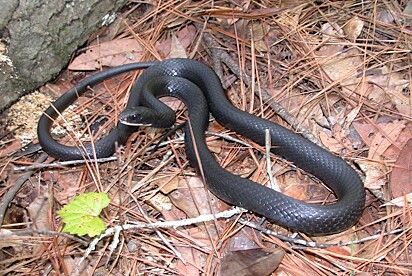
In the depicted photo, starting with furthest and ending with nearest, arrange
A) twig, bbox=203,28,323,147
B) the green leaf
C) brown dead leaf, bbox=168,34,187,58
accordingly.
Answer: brown dead leaf, bbox=168,34,187,58 → twig, bbox=203,28,323,147 → the green leaf

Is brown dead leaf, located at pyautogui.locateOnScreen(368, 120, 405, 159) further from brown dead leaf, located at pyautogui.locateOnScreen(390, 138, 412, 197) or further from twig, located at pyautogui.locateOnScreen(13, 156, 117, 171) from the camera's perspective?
twig, located at pyautogui.locateOnScreen(13, 156, 117, 171)

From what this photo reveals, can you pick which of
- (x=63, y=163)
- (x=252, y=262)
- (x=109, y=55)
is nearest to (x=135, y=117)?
(x=63, y=163)

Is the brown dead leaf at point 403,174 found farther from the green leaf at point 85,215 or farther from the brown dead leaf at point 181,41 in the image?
the brown dead leaf at point 181,41

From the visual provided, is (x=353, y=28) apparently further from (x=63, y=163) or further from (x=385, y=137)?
(x=63, y=163)

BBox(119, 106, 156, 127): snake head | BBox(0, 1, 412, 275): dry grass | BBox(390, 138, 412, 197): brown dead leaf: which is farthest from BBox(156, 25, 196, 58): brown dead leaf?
BBox(390, 138, 412, 197): brown dead leaf

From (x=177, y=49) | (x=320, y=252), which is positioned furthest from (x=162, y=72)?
(x=320, y=252)

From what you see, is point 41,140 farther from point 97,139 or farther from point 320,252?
point 320,252
